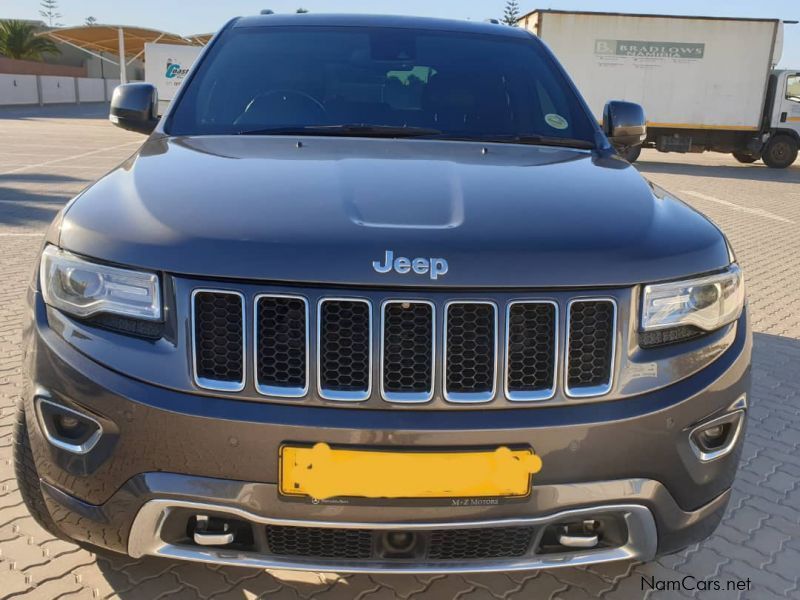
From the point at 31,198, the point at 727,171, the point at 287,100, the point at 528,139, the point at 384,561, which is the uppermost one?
the point at 287,100

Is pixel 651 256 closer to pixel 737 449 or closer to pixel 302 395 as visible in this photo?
pixel 737 449

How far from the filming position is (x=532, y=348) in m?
1.82

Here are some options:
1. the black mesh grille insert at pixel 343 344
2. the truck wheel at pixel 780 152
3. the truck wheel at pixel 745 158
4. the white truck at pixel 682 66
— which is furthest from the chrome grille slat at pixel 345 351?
the truck wheel at pixel 745 158

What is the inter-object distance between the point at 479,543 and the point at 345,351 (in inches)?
23.3

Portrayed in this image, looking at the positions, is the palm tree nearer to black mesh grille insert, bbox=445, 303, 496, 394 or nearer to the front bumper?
the front bumper

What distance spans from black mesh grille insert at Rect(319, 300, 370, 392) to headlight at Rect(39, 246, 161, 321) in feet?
1.34

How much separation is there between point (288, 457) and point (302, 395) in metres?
0.14

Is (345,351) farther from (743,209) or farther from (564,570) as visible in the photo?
(743,209)

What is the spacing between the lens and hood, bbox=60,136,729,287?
1.77m

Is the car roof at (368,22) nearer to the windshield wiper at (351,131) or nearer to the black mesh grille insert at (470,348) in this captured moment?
the windshield wiper at (351,131)

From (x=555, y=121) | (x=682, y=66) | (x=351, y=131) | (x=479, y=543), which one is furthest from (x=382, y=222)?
(x=682, y=66)

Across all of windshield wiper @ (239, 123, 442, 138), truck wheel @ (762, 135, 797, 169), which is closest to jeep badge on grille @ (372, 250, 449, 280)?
windshield wiper @ (239, 123, 442, 138)

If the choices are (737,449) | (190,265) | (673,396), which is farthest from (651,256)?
(190,265)

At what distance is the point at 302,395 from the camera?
1754 millimetres
